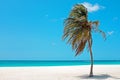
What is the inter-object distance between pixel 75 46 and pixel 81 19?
2.30m

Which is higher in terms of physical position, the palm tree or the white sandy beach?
the palm tree

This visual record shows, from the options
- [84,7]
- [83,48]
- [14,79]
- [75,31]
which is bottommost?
[14,79]

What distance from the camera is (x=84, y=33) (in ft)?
60.0

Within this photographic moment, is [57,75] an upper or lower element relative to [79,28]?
lower

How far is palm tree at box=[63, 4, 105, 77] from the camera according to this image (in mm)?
18469

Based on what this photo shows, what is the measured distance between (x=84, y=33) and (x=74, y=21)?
1.37 metres

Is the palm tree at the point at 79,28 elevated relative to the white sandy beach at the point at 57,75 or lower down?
elevated

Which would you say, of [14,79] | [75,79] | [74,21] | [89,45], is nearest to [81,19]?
[74,21]

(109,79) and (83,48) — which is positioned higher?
(83,48)

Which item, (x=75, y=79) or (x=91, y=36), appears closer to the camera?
(x=75, y=79)

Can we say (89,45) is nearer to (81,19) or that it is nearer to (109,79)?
(81,19)

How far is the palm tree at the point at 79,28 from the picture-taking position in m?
18.5

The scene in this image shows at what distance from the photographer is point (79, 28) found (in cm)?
1881

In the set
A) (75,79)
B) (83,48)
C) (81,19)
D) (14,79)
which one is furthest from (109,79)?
(14,79)
